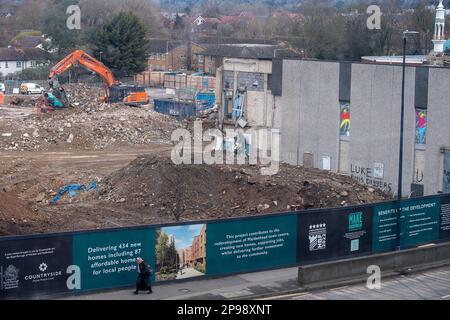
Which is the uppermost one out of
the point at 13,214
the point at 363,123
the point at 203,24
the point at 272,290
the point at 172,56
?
the point at 203,24

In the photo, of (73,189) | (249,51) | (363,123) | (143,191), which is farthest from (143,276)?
(249,51)

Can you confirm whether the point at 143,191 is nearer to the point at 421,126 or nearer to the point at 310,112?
the point at 310,112

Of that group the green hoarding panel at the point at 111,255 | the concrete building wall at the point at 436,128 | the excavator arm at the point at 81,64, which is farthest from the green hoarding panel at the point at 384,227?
the excavator arm at the point at 81,64

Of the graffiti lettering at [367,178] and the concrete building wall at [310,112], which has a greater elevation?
the concrete building wall at [310,112]

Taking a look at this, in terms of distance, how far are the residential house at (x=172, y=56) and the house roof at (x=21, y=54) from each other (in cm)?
1381

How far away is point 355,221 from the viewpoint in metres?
22.4

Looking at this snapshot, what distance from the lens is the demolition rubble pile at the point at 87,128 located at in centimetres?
4856

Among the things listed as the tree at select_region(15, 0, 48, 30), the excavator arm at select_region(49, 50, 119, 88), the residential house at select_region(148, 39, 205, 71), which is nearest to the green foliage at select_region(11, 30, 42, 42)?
the tree at select_region(15, 0, 48, 30)

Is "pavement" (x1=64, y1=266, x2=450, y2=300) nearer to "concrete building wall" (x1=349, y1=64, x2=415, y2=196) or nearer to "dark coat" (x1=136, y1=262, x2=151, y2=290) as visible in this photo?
"dark coat" (x1=136, y1=262, x2=151, y2=290)

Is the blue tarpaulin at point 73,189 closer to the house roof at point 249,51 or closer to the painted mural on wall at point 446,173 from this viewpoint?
the painted mural on wall at point 446,173

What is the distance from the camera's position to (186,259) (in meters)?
19.5

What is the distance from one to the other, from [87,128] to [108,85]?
41.1ft

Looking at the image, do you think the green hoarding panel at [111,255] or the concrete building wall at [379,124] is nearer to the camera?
the green hoarding panel at [111,255]

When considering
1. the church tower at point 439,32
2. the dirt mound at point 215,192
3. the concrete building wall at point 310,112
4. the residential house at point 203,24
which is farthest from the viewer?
the residential house at point 203,24
